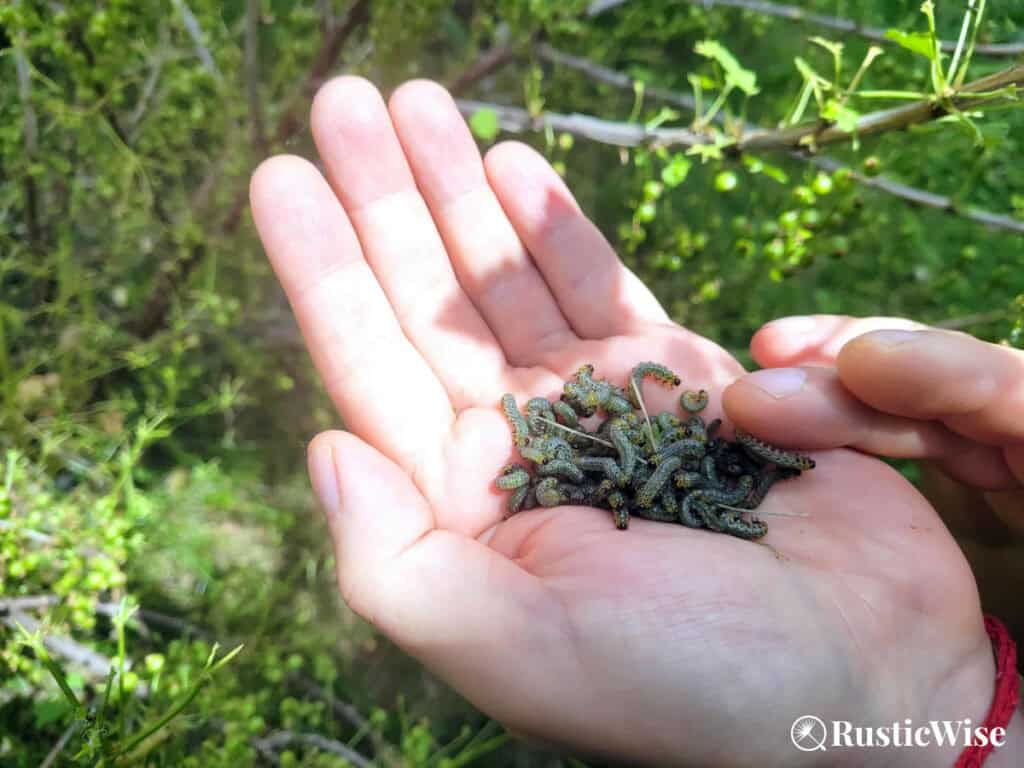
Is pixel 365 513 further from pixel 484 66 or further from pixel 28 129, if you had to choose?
pixel 484 66

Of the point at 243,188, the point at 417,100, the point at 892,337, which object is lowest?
the point at 892,337

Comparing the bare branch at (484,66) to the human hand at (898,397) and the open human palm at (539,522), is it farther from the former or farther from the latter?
the human hand at (898,397)

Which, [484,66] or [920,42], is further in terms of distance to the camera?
[484,66]

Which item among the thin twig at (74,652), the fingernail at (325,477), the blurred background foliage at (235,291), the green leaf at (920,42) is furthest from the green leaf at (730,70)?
the thin twig at (74,652)

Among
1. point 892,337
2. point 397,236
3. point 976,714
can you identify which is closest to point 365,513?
point 397,236

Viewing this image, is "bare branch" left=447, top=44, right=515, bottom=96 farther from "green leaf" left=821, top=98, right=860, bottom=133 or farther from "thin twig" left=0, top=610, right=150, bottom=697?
"thin twig" left=0, top=610, right=150, bottom=697

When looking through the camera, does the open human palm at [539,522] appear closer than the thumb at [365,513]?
Yes
